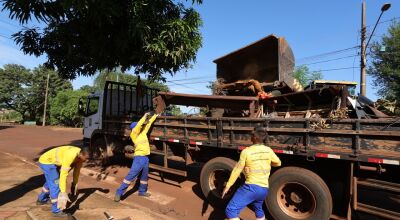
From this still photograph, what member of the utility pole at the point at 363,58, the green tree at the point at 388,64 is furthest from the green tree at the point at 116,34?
the green tree at the point at 388,64

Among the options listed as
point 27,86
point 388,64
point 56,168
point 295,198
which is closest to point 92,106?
point 56,168

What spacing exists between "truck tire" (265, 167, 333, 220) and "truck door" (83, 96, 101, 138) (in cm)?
679

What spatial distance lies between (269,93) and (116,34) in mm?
3582

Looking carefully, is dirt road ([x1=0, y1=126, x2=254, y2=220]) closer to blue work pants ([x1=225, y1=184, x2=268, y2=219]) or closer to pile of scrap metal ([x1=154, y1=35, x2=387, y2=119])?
blue work pants ([x1=225, y1=184, x2=268, y2=219])

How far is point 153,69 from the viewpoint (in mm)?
8312

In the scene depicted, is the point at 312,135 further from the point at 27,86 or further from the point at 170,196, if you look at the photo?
the point at 27,86

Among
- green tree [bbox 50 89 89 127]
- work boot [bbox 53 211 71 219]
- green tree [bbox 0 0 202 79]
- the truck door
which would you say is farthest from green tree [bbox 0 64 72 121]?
work boot [bbox 53 211 71 219]

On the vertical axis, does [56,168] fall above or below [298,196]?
above

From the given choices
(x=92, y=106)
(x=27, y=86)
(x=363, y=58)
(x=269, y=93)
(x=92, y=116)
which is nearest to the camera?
(x=269, y=93)

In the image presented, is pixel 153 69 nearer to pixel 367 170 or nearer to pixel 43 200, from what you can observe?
pixel 43 200

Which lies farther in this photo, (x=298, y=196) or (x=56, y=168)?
(x=56, y=168)

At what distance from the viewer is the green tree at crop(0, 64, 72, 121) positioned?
51625 millimetres

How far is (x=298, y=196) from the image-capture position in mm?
5086

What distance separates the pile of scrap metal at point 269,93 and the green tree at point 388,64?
16.3 metres
